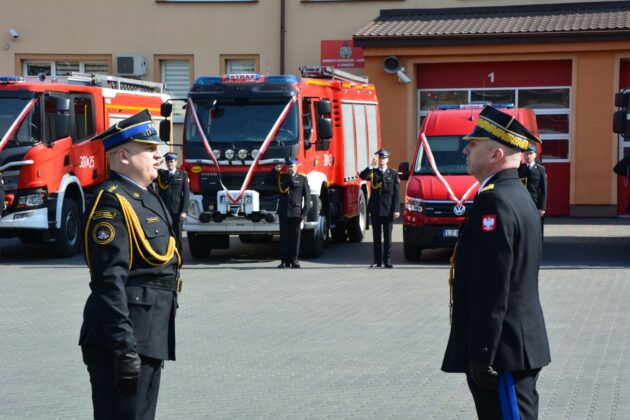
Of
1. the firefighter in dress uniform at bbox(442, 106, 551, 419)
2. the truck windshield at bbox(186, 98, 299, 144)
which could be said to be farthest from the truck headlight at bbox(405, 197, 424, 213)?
the firefighter in dress uniform at bbox(442, 106, 551, 419)

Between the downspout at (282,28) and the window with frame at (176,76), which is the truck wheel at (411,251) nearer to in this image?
the downspout at (282,28)

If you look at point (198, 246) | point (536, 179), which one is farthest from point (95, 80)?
point (536, 179)

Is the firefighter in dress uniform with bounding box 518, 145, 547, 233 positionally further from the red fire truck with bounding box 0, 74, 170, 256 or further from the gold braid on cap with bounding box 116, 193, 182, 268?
the gold braid on cap with bounding box 116, 193, 182, 268

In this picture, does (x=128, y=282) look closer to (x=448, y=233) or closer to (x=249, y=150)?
(x=448, y=233)

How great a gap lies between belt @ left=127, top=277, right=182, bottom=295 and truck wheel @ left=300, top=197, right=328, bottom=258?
14016mm

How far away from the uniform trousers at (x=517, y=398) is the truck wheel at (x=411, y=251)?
44.7ft

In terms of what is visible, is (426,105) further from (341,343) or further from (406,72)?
(341,343)

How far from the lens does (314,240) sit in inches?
760

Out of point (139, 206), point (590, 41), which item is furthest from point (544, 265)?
point (139, 206)

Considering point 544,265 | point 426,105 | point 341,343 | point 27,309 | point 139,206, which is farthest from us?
point 426,105

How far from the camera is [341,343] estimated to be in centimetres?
1064

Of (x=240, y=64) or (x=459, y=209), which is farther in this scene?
(x=240, y=64)

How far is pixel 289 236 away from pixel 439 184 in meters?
2.52

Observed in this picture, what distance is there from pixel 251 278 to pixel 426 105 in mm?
12878
